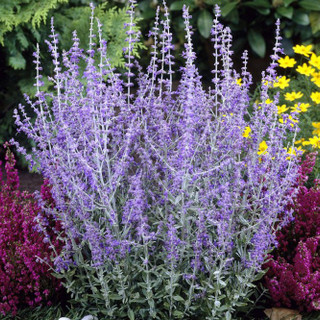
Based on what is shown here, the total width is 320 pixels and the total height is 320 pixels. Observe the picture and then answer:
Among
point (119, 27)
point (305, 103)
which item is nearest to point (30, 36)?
point (119, 27)

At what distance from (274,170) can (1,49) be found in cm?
340

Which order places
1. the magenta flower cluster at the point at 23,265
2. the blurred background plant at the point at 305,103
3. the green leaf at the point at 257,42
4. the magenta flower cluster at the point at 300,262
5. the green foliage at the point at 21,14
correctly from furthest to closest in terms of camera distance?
the green leaf at the point at 257,42
the green foliage at the point at 21,14
the blurred background plant at the point at 305,103
the magenta flower cluster at the point at 23,265
the magenta flower cluster at the point at 300,262

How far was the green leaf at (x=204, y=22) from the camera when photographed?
231 inches

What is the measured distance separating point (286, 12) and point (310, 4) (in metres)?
0.33

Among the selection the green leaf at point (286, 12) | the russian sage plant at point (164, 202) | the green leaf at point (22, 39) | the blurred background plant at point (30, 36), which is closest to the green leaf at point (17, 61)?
the blurred background plant at point (30, 36)

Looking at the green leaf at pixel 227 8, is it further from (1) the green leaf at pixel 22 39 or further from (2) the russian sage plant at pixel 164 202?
(2) the russian sage plant at pixel 164 202

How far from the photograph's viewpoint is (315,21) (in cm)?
596

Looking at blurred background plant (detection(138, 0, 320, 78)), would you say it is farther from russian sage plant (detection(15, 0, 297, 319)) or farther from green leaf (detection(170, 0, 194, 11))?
russian sage plant (detection(15, 0, 297, 319))

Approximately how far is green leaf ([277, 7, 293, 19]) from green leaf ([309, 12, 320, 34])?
0.35m

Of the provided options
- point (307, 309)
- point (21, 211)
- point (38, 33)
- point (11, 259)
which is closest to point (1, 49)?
point (38, 33)

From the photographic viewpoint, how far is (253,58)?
639 cm

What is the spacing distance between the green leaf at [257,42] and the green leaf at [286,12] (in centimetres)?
38

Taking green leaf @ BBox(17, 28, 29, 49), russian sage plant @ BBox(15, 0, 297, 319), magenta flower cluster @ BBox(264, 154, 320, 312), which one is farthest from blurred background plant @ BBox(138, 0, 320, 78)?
russian sage plant @ BBox(15, 0, 297, 319)

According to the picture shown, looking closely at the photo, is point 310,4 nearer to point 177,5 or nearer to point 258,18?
point 258,18
